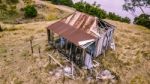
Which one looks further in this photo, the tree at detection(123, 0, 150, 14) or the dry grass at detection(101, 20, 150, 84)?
the tree at detection(123, 0, 150, 14)

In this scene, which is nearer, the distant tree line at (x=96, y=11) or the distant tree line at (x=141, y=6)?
the distant tree line at (x=141, y=6)

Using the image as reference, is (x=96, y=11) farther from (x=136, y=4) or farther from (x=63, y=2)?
(x=63, y=2)

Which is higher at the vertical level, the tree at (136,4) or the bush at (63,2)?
the tree at (136,4)

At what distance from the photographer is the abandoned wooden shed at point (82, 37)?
20.3m

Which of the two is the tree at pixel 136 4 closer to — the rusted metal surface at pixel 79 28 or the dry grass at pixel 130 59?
the dry grass at pixel 130 59

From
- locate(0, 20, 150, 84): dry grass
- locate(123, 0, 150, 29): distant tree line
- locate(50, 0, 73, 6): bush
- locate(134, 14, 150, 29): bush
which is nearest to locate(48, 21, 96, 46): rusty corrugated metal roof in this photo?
locate(0, 20, 150, 84): dry grass

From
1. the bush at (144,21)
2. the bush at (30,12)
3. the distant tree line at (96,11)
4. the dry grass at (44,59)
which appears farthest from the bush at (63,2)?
the dry grass at (44,59)

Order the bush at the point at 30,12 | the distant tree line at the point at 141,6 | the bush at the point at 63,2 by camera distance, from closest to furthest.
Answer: the distant tree line at the point at 141,6
the bush at the point at 30,12
the bush at the point at 63,2

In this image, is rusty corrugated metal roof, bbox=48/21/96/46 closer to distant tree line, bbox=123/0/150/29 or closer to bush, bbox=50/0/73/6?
distant tree line, bbox=123/0/150/29

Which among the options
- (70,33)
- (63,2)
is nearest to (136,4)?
(70,33)

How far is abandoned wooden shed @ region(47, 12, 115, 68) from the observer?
20312mm

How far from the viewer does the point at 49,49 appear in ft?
76.9

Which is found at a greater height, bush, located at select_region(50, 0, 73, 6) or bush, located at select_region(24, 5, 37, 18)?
bush, located at select_region(50, 0, 73, 6)

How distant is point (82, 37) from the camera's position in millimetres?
20391
